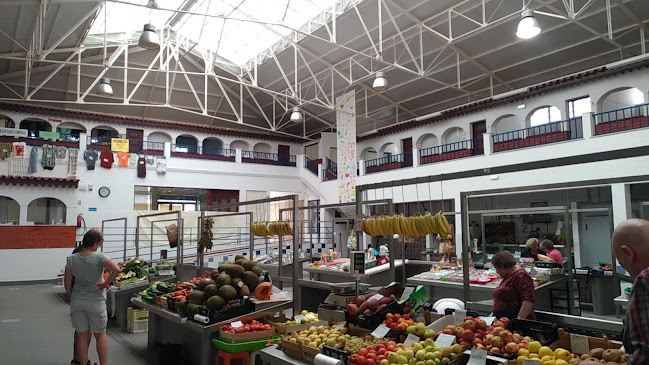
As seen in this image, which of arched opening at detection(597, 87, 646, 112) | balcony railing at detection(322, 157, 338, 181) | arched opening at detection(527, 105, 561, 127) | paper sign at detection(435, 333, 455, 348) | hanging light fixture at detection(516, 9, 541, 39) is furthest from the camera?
balcony railing at detection(322, 157, 338, 181)

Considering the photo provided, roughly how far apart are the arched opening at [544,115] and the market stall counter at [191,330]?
1358 centimetres

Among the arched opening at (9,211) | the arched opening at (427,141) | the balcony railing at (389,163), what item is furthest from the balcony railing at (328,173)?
the arched opening at (9,211)

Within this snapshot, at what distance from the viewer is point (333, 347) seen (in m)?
3.17

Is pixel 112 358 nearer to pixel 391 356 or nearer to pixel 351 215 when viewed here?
pixel 391 356

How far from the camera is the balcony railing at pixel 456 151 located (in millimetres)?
15777

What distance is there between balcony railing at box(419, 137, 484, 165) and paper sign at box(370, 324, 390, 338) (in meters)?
12.4

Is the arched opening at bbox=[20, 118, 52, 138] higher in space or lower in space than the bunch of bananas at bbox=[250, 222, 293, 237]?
higher

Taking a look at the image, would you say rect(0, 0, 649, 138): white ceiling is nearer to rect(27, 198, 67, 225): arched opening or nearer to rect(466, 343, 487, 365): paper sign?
rect(27, 198, 67, 225): arched opening

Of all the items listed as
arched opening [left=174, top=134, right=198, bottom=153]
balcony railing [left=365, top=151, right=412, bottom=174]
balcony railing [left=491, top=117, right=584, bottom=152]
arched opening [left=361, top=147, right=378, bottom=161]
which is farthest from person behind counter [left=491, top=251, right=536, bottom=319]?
arched opening [left=361, top=147, right=378, bottom=161]

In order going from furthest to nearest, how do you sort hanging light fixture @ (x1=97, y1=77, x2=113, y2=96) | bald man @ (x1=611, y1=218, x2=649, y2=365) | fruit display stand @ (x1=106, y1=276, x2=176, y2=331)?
1. hanging light fixture @ (x1=97, y1=77, x2=113, y2=96)
2. fruit display stand @ (x1=106, y1=276, x2=176, y2=331)
3. bald man @ (x1=611, y1=218, x2=649, y2=365)

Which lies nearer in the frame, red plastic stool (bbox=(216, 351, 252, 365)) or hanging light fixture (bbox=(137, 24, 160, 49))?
red plastic stool (bbox=(216, 351, 252, 365))

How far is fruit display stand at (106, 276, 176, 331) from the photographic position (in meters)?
7.46

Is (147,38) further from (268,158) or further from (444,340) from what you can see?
(268,158)

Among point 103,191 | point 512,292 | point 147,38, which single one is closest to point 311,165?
point 103,191
